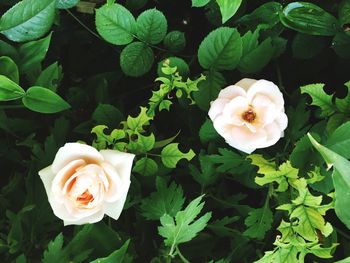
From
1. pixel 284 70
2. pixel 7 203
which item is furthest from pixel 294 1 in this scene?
pixel 7 203

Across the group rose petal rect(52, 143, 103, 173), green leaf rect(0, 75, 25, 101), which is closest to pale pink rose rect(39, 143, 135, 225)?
rose petal rect(52, 143, 103, 173)

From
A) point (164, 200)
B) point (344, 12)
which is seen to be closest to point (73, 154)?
point (164, 200)

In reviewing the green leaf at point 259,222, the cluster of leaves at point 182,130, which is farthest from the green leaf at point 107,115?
the green leaf at point 259,222

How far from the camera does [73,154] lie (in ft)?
2.09

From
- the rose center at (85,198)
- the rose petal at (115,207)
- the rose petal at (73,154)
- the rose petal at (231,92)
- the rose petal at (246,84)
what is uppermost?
the rose petal at (231,92)

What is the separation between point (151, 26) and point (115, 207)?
231 millimetres

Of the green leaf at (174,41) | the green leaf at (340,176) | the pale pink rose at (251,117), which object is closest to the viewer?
the green leaf at (340,176)

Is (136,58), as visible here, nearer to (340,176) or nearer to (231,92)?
(231,92)

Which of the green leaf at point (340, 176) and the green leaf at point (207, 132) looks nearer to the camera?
the green leaf at point (340, 176)

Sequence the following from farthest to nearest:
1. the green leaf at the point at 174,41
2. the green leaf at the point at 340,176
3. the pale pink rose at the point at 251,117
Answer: the green leaf at the point at 174,41, the pale pink rose at the point at 251,117, the green leaf at the point at 340,176

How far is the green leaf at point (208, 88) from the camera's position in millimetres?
705

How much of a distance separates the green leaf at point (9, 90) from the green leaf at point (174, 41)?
0.20 m

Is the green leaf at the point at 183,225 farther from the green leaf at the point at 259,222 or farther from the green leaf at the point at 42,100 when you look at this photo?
the green leaf at the point at 42,100

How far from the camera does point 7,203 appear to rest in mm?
749
